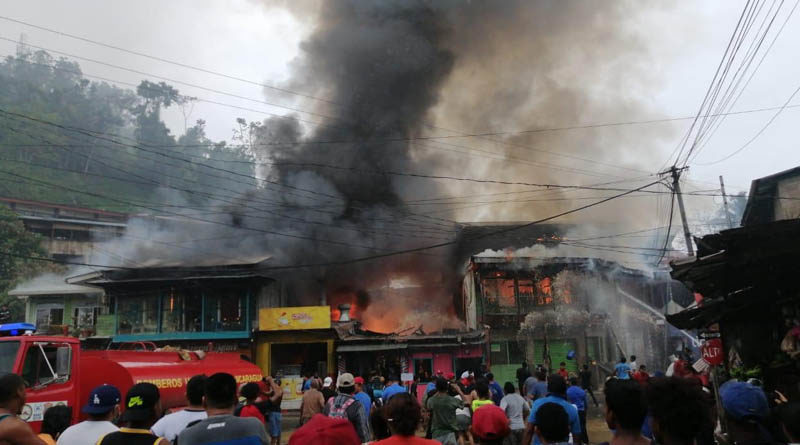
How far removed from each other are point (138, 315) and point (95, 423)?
26255 mm

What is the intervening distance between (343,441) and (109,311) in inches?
1145

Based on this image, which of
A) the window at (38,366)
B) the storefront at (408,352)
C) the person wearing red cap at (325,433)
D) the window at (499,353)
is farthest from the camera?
the window at (499,353)

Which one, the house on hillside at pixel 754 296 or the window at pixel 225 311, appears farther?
the window at pixel 225 311

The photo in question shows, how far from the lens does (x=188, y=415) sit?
477cm

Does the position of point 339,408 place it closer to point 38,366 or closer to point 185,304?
point 38,366

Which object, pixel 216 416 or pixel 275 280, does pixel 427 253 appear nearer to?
pixel 275 280

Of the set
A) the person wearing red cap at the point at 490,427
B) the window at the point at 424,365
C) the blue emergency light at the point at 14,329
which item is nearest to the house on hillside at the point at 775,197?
the window at the point at 424,365

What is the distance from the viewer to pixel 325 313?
1003 inches

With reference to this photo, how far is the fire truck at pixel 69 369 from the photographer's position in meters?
8.12

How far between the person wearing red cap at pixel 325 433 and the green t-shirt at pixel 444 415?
3420 millimetres

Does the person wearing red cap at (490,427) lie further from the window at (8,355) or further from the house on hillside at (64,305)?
the house on hillside at (64,305)

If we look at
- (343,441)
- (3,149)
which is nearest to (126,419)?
(343,441)

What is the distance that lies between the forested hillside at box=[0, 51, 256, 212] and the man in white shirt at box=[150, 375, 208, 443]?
133 ft

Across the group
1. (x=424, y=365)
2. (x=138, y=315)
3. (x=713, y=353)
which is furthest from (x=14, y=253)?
(x=713, y=353)
